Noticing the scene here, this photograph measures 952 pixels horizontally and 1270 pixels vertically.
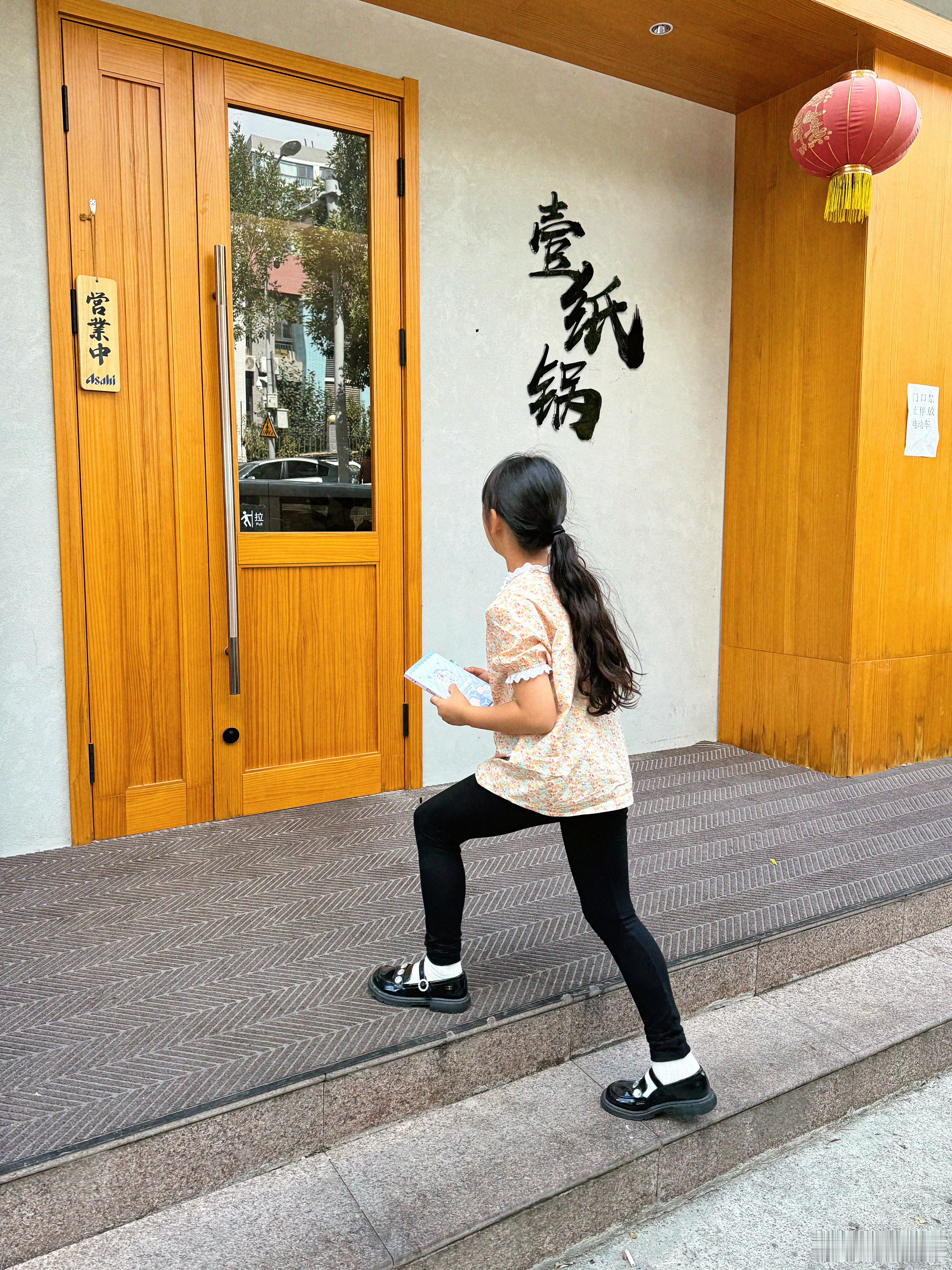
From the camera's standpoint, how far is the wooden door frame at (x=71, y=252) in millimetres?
3006

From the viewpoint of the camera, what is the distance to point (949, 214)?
430 centimetres

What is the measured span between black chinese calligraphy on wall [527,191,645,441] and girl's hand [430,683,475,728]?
2.37 metres

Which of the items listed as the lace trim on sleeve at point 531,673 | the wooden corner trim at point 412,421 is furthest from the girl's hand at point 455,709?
the wooden corner trim at point 412,421

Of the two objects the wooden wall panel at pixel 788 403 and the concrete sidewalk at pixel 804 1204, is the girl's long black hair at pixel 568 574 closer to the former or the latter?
the concrete sidewalk at pixel 804 1204

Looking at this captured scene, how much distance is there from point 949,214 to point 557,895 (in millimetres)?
3601

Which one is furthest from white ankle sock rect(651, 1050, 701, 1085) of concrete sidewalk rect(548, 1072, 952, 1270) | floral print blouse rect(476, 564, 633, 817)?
floral print blouse rect(476, 564, 633, 817)

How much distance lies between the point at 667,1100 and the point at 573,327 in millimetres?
3133

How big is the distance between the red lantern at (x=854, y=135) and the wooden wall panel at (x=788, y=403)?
46cm

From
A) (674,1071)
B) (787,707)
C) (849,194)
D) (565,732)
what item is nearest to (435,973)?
(674,1071)

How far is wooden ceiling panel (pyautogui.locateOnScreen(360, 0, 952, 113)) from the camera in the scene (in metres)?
3.56

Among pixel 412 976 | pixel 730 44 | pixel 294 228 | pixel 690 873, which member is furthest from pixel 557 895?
pixel 730 44

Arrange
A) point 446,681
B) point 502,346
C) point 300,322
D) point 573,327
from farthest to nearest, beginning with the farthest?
point 573,327, point 502,346, point 300,322, point 446,681

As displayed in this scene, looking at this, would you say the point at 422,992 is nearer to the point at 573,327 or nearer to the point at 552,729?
the point at 552,729

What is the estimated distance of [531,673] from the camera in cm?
190
